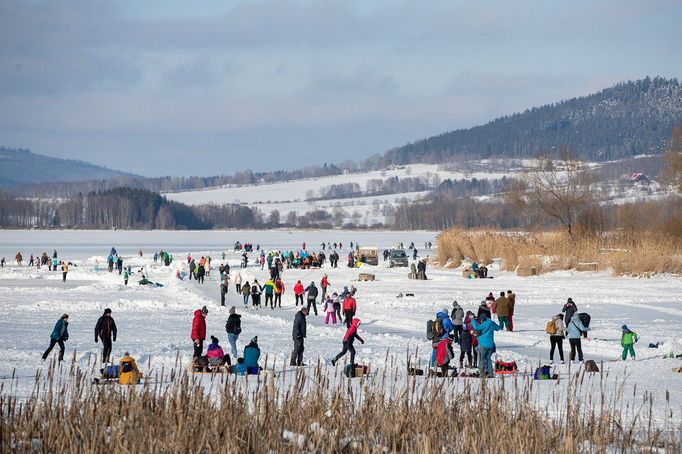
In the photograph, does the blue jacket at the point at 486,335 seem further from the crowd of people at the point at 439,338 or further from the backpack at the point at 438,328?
the backpack at the point at 438,328

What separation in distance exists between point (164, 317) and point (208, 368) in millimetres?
12516

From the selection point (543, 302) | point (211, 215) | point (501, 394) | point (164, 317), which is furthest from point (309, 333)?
point (211, 215)

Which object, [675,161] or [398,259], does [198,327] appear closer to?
[398,259]

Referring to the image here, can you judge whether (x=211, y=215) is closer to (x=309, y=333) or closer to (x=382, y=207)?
(x=382, y=207)

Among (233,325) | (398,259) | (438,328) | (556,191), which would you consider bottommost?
(233,325)

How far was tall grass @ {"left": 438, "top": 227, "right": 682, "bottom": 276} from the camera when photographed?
3959cm

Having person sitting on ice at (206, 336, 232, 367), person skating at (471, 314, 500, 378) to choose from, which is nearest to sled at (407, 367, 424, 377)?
person skating at (471, 314, 500, 378)

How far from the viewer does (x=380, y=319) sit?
24.5m

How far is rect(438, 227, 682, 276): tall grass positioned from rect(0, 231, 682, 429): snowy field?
1.33 meters

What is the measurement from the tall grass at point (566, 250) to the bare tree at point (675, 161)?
15.1 feet

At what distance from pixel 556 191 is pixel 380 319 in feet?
104

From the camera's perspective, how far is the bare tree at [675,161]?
48219 mm

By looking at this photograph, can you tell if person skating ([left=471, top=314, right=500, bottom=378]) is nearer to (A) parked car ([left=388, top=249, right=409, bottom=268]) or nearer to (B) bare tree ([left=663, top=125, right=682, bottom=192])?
(B) bare tree ([left=663, top=125, right=682, bottom=192])

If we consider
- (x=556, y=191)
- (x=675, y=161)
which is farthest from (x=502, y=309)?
(x=556, y=191)
